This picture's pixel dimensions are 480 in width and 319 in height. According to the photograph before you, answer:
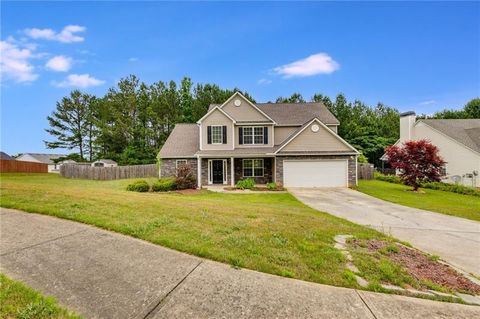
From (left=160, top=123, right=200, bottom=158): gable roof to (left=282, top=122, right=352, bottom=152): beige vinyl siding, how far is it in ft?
27.2

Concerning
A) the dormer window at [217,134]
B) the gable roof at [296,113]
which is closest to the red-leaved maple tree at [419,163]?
the gable roof at [296,113]

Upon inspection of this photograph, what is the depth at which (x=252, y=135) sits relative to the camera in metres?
21.4

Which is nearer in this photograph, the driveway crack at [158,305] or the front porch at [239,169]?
the driveway crack at [158,305]

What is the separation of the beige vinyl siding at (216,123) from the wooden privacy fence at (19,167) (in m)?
25.6

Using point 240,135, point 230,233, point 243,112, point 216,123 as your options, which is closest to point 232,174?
point 240,135

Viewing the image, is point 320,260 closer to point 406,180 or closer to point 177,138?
point 406,180

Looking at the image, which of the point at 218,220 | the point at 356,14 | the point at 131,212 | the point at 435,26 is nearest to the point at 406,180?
the point at 435,26

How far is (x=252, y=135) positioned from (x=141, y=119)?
2643 centimetres

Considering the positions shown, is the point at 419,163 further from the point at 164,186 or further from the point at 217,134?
the point at 164,186

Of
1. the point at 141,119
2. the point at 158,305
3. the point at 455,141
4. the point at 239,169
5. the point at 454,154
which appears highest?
the point at 141,119

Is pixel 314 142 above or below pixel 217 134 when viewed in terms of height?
below

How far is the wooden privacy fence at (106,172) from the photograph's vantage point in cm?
2462

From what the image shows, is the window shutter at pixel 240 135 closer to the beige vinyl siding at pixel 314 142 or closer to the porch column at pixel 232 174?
the porch column at pixel 232 174

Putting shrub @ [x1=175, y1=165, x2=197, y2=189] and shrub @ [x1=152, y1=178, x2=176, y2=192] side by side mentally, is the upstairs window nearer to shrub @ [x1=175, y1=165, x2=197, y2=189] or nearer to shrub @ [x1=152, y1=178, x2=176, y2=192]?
shrub @ [x1=175, y1=165, x2=197, y2=189]
